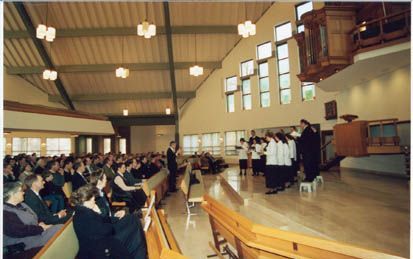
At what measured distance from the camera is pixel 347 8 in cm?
695

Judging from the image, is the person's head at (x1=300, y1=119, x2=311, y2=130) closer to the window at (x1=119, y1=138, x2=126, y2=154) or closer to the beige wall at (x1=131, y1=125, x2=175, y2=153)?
the beige wall at (x1=131, y1=125, x2=175, y2=153)

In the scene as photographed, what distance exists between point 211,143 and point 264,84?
408cm

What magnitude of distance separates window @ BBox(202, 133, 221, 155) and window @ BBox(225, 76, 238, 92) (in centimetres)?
232

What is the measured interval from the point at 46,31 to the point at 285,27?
846cm

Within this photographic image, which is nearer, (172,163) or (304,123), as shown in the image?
(304,123)

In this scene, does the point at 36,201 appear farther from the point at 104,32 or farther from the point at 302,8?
the point at 302,8

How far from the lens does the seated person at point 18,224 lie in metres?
2.57

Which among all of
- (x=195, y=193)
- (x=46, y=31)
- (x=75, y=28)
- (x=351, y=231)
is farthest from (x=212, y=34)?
(x=351, y=231)

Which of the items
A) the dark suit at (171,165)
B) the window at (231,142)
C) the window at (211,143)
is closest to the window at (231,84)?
the window at (231,142)

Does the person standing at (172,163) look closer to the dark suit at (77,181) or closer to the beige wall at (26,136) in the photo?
the dark suit at (77,181)

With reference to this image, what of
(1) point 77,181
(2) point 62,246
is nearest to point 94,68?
(1) point 77,181

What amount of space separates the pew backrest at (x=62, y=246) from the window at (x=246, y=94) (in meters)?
11.4

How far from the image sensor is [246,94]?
13539 mm

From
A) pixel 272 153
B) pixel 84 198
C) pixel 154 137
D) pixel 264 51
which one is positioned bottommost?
pixel 84 198
